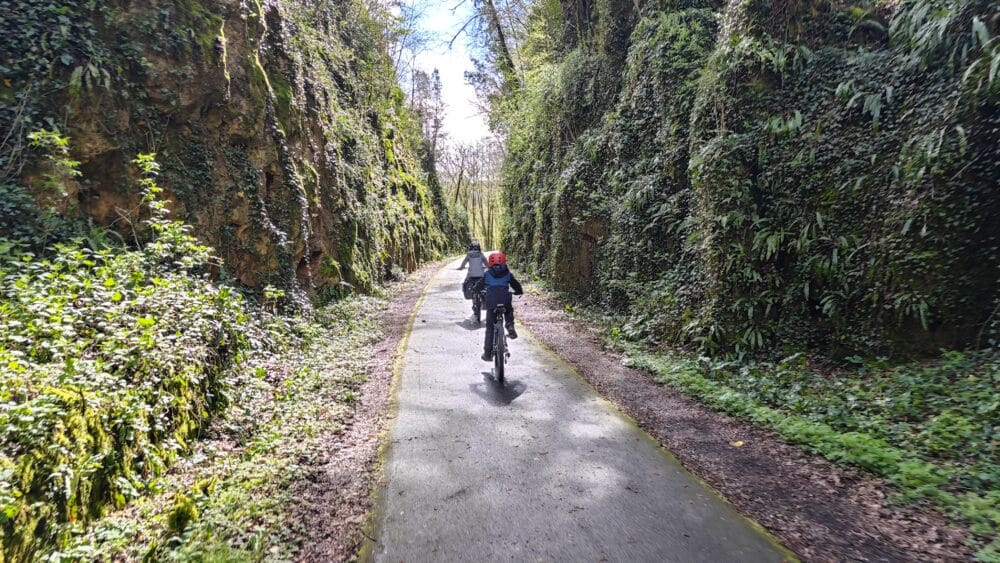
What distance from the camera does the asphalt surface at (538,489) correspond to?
125 inches

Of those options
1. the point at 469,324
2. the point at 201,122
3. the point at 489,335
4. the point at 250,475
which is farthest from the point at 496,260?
the point at 201,122

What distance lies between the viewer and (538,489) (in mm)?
3939

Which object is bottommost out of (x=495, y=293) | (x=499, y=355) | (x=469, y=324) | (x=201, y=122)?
(x=469, y=324)

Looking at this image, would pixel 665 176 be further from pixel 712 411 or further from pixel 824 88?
pixel 712 411

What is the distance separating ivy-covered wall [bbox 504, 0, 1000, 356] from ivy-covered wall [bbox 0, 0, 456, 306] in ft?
25.2

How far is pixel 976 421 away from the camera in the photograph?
166 inches

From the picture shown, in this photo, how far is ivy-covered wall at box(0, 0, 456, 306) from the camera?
19.4ft

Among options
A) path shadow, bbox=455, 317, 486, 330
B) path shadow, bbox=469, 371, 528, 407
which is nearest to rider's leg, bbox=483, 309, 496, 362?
path shadow, bbox=469, 371, 528, 407

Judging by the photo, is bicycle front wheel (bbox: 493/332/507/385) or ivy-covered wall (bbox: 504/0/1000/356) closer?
ivy-covered wall (bbox: 504/0/1000/356)

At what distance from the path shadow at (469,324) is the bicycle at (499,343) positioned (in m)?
3.63

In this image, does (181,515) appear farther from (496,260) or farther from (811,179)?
(811,179)

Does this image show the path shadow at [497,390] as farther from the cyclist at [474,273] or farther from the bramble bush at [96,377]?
the cyclist at [474,273]

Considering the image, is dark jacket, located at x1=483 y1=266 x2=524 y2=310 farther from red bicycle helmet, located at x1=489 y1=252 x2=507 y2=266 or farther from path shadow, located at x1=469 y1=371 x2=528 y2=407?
path shadow, located at x1=469 y1=371 x2=528 y2=407

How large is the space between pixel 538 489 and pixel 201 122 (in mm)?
8062
